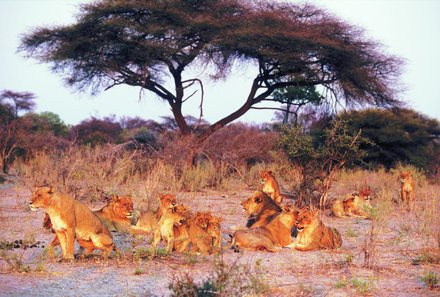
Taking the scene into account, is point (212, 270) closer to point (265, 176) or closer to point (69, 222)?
point (69, 222)

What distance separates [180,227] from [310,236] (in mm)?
1684

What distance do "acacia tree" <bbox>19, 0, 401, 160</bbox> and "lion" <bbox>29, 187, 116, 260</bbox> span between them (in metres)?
13.2

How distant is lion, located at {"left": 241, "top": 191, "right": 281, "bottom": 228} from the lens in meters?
10.2

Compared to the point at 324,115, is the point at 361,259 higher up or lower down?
lower down

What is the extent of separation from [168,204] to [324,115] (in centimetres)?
1585

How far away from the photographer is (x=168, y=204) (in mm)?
8359

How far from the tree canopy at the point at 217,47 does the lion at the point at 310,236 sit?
11624mm

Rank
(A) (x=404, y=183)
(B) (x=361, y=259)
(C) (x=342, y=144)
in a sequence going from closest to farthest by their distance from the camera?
1. (B) (x=361, y=259)
2. (C) (x=342, y=144)
3. (A) (x=404, y=183)

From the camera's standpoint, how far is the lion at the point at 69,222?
23.6 ft

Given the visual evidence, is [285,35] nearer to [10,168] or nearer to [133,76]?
[133,76]

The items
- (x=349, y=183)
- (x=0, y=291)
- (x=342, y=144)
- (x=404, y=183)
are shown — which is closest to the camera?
(x=0, y=291)

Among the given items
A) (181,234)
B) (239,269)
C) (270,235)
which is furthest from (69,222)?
(270,235)

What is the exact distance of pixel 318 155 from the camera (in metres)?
14.1

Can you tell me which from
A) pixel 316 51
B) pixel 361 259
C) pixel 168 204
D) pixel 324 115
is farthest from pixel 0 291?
pixel 324 115
